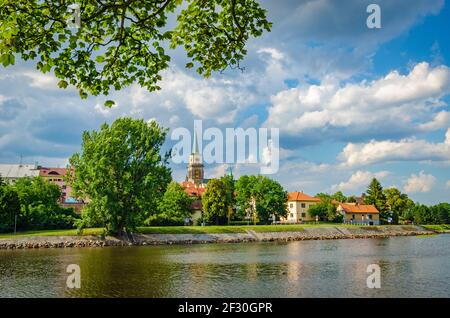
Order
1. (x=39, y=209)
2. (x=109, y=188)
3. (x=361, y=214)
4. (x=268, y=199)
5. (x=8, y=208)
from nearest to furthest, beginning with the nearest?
1. (x=109, y=188)
2. (x=8, y=208)
3. (x=39, y=209)
4. (x=268, y=199)
5. (x=361, y=214)

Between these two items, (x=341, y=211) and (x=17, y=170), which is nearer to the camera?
(x=341, y=211)

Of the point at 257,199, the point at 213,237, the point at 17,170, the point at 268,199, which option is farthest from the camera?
the point at 17,170

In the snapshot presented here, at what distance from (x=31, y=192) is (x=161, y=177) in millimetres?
28349

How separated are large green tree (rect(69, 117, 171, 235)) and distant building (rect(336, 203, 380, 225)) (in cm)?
8774

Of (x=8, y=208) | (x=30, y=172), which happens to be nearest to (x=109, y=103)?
(x=8, y=208)

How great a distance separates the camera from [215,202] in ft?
307

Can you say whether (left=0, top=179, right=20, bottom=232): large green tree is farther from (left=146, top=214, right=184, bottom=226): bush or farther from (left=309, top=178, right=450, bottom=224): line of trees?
(left=309, top=178, right=450, bottom=224): line of trees

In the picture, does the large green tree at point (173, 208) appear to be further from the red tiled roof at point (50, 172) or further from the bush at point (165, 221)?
the red tiled roof at point (50, 172)

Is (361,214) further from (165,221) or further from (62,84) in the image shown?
(62,84)

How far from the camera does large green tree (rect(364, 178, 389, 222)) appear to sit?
135 meters

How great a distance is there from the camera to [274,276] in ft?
90.0

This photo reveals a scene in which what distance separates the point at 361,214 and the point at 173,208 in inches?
2871
